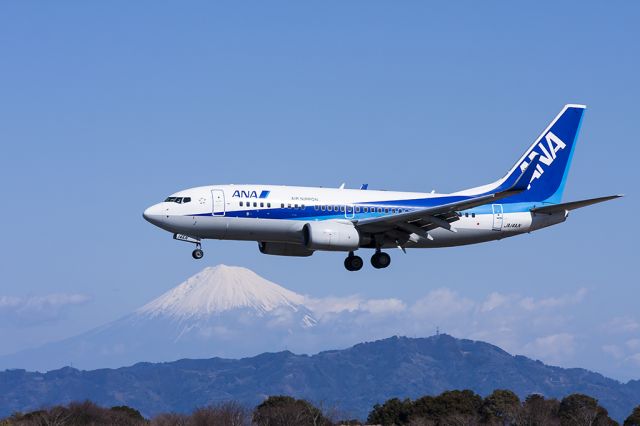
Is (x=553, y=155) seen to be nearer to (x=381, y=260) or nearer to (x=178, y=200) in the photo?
(x=381, y=260)

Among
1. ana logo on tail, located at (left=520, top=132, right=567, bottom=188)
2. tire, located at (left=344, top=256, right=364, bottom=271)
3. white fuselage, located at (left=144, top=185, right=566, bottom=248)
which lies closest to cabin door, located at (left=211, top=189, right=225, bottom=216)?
white fuselage, located at (left=144, top=185, right=566, bottom=248)

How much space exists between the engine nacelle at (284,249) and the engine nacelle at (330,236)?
4966mm

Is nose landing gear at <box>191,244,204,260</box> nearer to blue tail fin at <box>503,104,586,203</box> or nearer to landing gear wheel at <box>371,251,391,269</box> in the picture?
landing gear wheel at <box>371,251,391,269</box>

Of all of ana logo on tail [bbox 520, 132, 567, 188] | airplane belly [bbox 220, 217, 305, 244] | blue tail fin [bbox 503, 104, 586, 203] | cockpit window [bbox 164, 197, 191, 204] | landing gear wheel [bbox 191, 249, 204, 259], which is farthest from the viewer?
ana logo on tail [bbox 520, 132, 567, 188]

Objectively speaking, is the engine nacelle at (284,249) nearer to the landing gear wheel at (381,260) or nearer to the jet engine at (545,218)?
the landing gear wheel at (381,260)

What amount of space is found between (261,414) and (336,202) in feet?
163

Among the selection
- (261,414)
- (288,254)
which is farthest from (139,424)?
(288,254)

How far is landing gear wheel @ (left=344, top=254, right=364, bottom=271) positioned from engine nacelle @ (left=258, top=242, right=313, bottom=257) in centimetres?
243

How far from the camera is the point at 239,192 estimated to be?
70125 mm

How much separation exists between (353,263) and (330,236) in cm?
601

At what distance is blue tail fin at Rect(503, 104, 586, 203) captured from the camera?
81.5 metres

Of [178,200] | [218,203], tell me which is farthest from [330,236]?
[178,200]

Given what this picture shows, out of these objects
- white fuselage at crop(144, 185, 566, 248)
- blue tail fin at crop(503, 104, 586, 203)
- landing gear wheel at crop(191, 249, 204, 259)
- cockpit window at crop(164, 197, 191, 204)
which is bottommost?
landing gear wheel at crop(191, 249, 204, 259)

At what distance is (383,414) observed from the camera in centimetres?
12912
